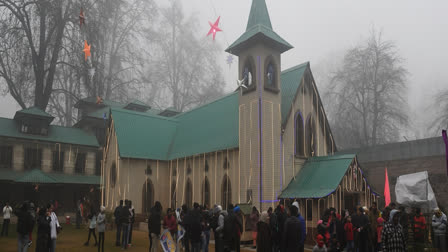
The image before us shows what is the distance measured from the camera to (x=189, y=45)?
58312 mm

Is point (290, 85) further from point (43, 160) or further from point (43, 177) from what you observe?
point (43, 160)

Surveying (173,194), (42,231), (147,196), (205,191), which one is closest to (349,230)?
(42,231)

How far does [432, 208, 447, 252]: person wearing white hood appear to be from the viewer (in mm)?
14484

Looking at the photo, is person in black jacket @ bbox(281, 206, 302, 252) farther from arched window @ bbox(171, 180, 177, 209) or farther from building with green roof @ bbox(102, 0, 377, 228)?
arched window @ bbox(171, 180, 177, 209)

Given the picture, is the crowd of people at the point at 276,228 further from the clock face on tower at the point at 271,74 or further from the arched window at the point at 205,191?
the arched window at the point at 205,191

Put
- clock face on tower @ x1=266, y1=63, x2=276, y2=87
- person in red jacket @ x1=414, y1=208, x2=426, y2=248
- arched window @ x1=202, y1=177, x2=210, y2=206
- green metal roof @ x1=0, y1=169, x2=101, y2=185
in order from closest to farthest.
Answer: person in red jacket @ x1=414, y1=208, x2=426, y2=248, clock face on tower @ x1=266, y1=63, x2=276, y2=87, arched window @ x1=202, y1=177, x2=210, y2=206, green metal roof @ x1=0, y1=169, x2=101, y2=185

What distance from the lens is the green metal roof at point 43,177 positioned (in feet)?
107

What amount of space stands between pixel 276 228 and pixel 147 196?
1964 centimetres

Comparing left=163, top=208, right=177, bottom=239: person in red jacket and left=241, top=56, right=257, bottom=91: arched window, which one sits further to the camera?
left=241, top=56, right=257, bottom=91: arched window

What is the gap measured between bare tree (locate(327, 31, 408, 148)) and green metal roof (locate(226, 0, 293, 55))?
19.4 meters

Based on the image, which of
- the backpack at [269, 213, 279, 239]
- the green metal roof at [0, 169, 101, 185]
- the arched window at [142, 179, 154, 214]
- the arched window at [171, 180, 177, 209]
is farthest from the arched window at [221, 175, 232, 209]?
the green metal roof at [0, 169, 101, 185]

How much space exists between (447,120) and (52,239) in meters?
33.3

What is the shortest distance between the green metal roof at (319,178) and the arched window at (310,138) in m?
1.23

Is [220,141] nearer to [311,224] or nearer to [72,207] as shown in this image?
[311,224]
